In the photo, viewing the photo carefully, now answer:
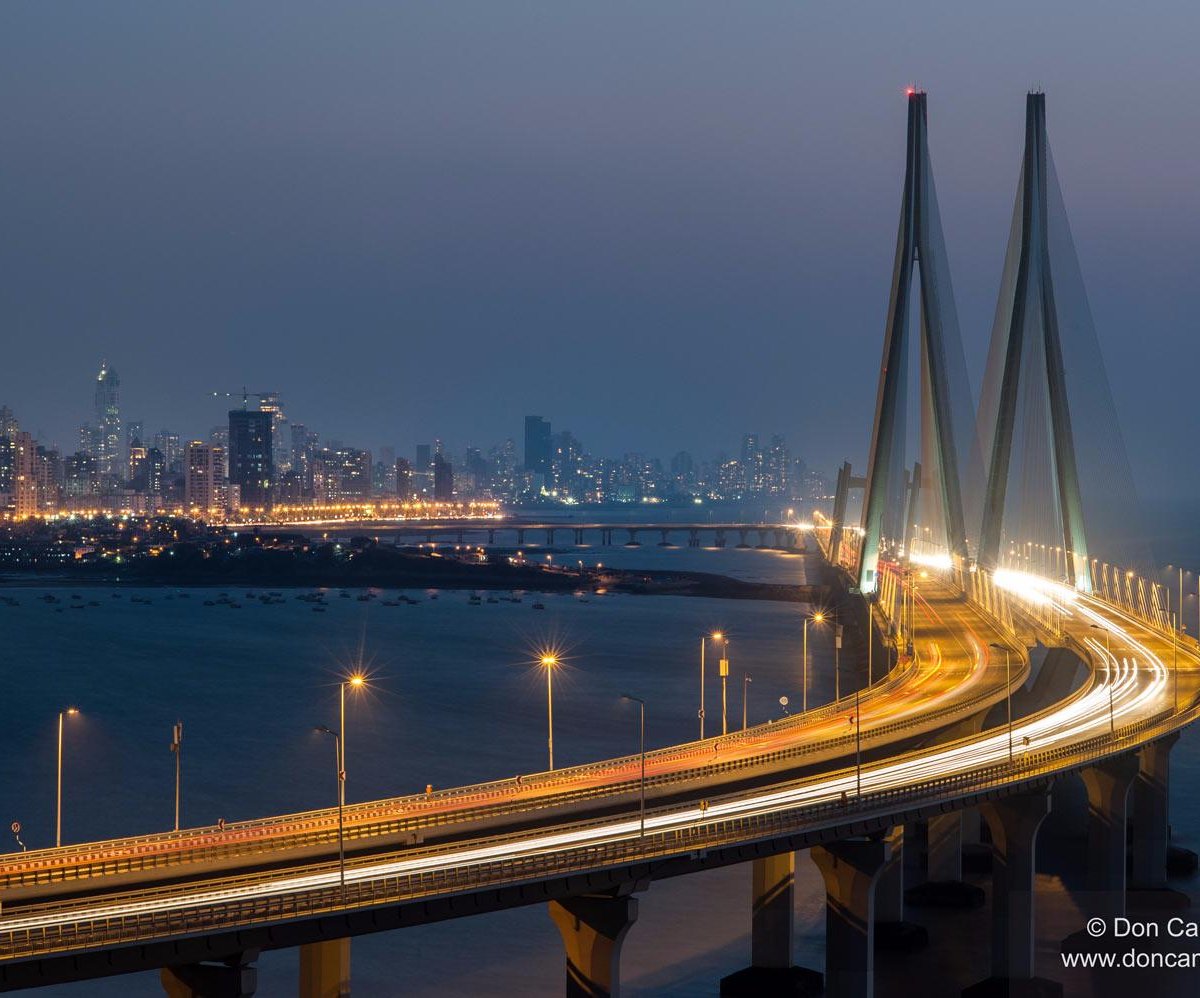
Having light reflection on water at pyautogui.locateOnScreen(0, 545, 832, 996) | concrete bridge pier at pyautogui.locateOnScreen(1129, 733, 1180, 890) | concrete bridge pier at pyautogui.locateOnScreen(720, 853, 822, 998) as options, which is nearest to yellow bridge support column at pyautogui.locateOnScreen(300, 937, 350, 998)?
concrete bridge pier at pyautogui.locateOnScreen(720, 853, 822, 998)

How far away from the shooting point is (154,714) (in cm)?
6362

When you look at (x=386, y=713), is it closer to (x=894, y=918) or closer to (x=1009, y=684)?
(x=1009, y=684)

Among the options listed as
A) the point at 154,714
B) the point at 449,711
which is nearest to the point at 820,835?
the point at 449,711

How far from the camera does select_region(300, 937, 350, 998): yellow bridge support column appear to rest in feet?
62.8

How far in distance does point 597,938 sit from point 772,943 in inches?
268

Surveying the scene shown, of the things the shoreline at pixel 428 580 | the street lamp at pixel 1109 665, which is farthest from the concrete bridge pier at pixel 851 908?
the shoreline at pixel 428 580

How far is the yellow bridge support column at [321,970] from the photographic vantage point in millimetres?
19141

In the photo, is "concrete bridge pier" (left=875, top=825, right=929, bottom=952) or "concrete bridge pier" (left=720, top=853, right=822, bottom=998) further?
"concrete bridge pier" (left=875, top=825, right=929, bottom=952)

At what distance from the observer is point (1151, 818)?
3441 centimetres

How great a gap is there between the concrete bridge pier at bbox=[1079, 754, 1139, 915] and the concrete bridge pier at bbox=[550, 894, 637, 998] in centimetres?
1411

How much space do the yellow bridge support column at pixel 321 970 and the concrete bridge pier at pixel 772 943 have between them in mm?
8792

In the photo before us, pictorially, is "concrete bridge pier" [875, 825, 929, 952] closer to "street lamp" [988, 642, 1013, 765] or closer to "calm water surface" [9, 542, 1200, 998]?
"calm water surface" [9, 542, 1200, 998]

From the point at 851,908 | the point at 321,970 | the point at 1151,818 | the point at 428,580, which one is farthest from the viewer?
the point at 428,580

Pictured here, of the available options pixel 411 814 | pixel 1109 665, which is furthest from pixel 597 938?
pixel 1109 665
